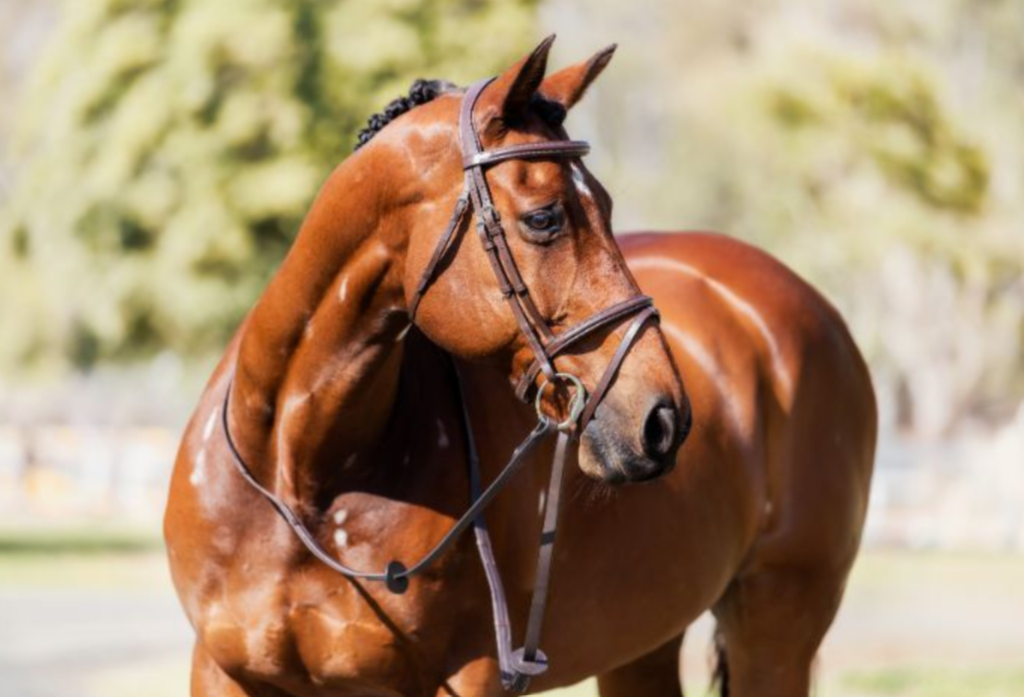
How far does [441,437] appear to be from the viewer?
3986mm

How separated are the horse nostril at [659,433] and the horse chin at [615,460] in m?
0.02

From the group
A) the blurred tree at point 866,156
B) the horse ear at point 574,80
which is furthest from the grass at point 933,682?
the horse ear at point 574,80

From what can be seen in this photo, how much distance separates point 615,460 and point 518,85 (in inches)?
31.9

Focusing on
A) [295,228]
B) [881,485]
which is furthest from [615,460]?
[881,485]

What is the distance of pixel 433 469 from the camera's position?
13.0 feet

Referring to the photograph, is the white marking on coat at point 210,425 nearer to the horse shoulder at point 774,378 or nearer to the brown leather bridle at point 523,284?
the brown leather bridle at point 523,284

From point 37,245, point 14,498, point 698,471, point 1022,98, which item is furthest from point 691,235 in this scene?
point 1022,98

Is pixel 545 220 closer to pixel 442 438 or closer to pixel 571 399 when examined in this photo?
pixel 571 399

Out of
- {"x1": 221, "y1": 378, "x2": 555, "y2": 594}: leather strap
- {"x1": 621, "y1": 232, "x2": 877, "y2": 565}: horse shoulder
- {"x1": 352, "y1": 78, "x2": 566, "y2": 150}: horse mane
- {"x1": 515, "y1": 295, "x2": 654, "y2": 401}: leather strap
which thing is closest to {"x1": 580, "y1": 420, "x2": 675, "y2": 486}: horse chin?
{"x1": 515, "y1": 295, "x2": 654, "y2": 401}: leather strap

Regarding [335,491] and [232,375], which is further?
[232,375]

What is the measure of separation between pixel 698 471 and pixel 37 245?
1537 cm

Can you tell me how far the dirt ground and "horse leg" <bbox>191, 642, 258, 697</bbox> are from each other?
2018 mm

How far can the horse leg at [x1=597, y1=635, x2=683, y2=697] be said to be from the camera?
546 cm

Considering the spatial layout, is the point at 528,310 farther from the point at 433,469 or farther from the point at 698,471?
the point at 698,471
